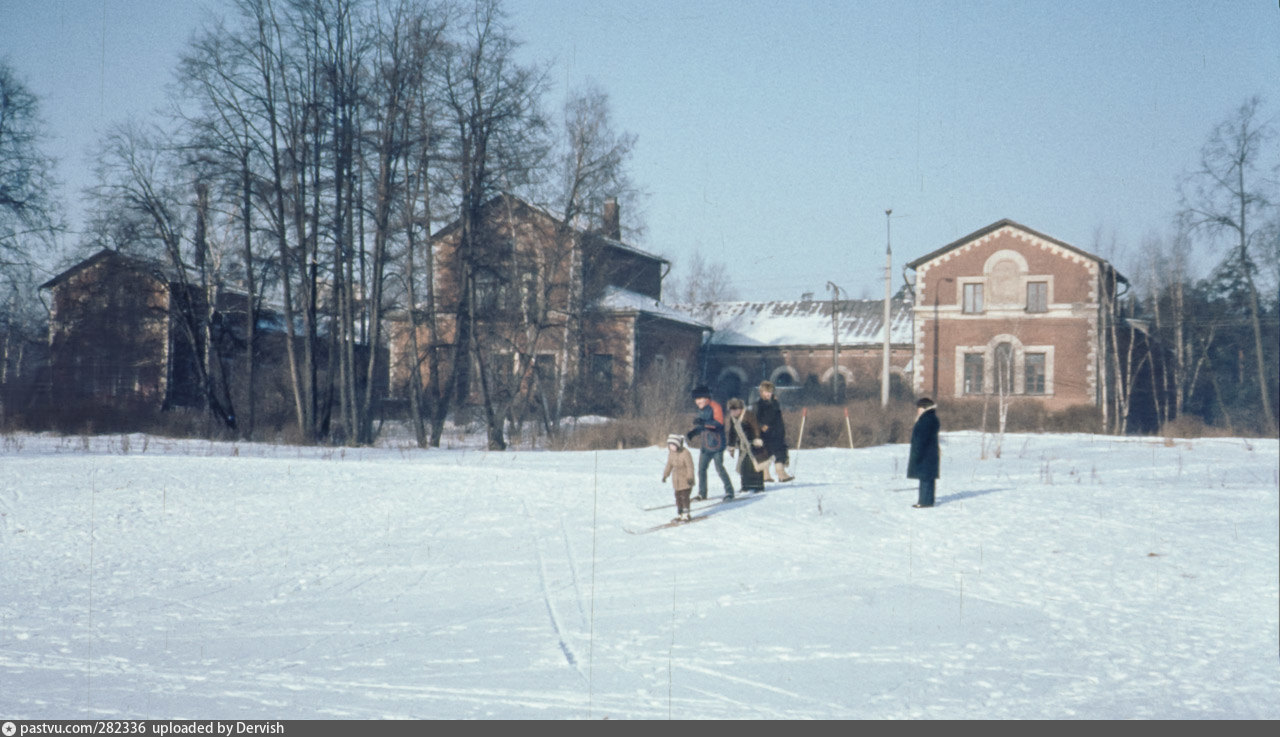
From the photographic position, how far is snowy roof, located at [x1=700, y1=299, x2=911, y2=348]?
2128 inches

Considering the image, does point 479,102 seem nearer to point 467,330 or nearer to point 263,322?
point 467,330

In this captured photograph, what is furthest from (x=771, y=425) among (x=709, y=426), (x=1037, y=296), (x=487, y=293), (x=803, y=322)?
(x=803, y=322)

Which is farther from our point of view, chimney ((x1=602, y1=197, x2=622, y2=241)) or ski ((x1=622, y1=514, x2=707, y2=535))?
chimney ((x1=602, y1=197, x2=622, y2=241))

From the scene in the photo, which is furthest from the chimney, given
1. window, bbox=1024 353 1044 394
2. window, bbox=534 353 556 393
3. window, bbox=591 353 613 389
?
window, bbox=1024 353 1044 394

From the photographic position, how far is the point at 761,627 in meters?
9.05

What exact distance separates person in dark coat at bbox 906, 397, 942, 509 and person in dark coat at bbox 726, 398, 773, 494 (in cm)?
253

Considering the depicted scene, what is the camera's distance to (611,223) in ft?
113

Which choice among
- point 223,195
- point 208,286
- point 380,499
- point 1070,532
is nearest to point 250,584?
point 380,499

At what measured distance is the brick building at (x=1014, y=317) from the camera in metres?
42.9

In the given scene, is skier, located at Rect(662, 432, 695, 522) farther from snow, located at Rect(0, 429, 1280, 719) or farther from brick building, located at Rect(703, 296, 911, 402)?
brick building, located at Rect(703, 296, 911, 402)

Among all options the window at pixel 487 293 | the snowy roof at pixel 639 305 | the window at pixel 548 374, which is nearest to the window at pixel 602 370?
the window at pixel 548 374

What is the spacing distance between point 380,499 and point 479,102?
16.0 m

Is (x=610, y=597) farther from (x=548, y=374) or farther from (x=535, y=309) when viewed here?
(x=548, y=374)

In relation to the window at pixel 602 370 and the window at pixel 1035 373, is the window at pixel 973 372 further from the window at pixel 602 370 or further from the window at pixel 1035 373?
the window at pixel 602 370
